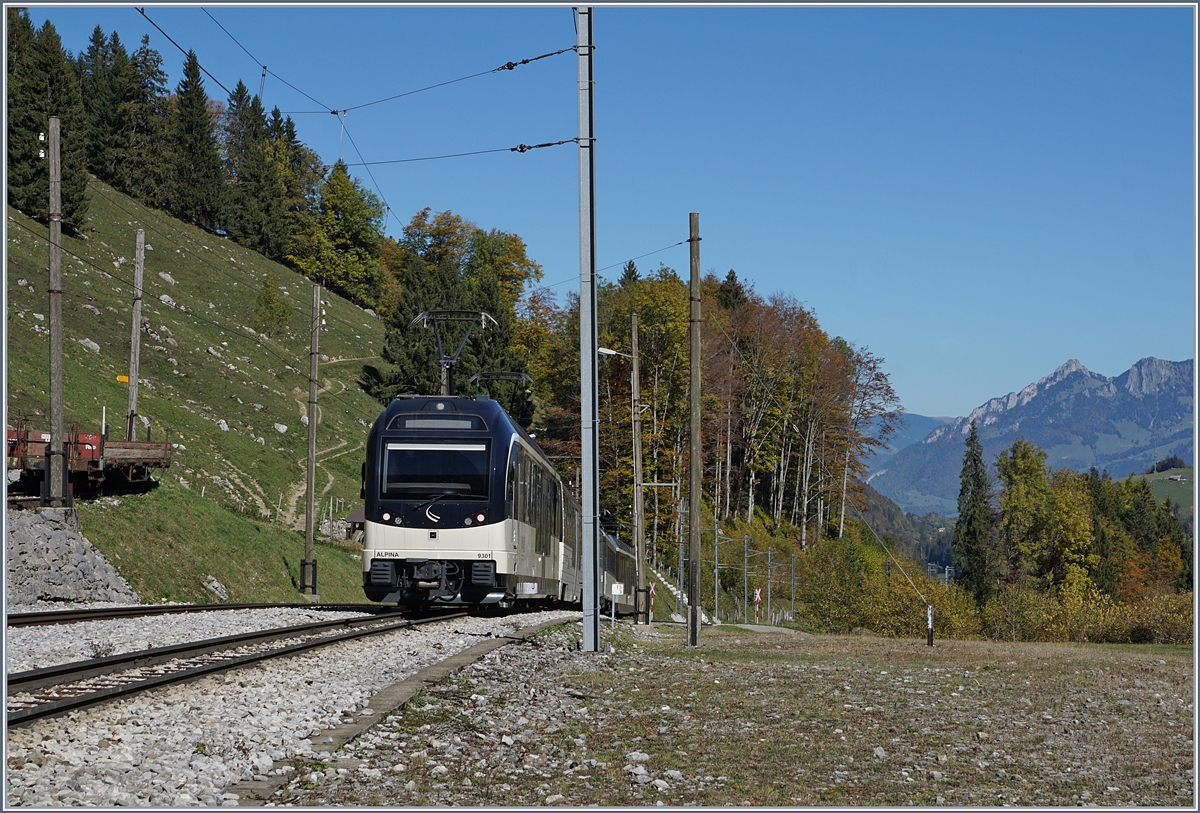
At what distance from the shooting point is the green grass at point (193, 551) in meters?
30.8

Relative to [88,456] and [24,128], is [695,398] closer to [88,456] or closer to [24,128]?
[88,456]

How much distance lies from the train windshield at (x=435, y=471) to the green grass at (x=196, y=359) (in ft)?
76.9

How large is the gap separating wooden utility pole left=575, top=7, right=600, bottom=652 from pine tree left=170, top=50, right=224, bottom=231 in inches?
3980

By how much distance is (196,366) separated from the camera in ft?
226

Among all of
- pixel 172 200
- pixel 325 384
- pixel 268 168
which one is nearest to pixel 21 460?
pixel 325 384

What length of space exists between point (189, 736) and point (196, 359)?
218ft

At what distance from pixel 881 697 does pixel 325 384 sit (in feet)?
240

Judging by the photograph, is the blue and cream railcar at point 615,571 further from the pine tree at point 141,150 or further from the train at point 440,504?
the pine tree at point 141,150

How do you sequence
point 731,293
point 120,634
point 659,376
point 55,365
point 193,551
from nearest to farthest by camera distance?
point 120,634 < point 55,365 < point 193,551 < point 659,376 < point 731,293

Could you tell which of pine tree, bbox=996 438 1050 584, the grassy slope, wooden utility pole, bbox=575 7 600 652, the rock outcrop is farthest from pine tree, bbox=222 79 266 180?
wooden utility pole, bbox=575 7 600 652

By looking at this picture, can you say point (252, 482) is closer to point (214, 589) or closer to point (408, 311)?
point (214, 589)

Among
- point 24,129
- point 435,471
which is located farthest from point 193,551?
point 24,129

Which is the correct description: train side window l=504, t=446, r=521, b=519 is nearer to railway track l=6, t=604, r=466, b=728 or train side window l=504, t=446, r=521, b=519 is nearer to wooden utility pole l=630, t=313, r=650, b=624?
railway track l=6, t=604, r=466, b=728

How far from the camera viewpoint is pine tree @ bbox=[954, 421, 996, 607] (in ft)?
305
